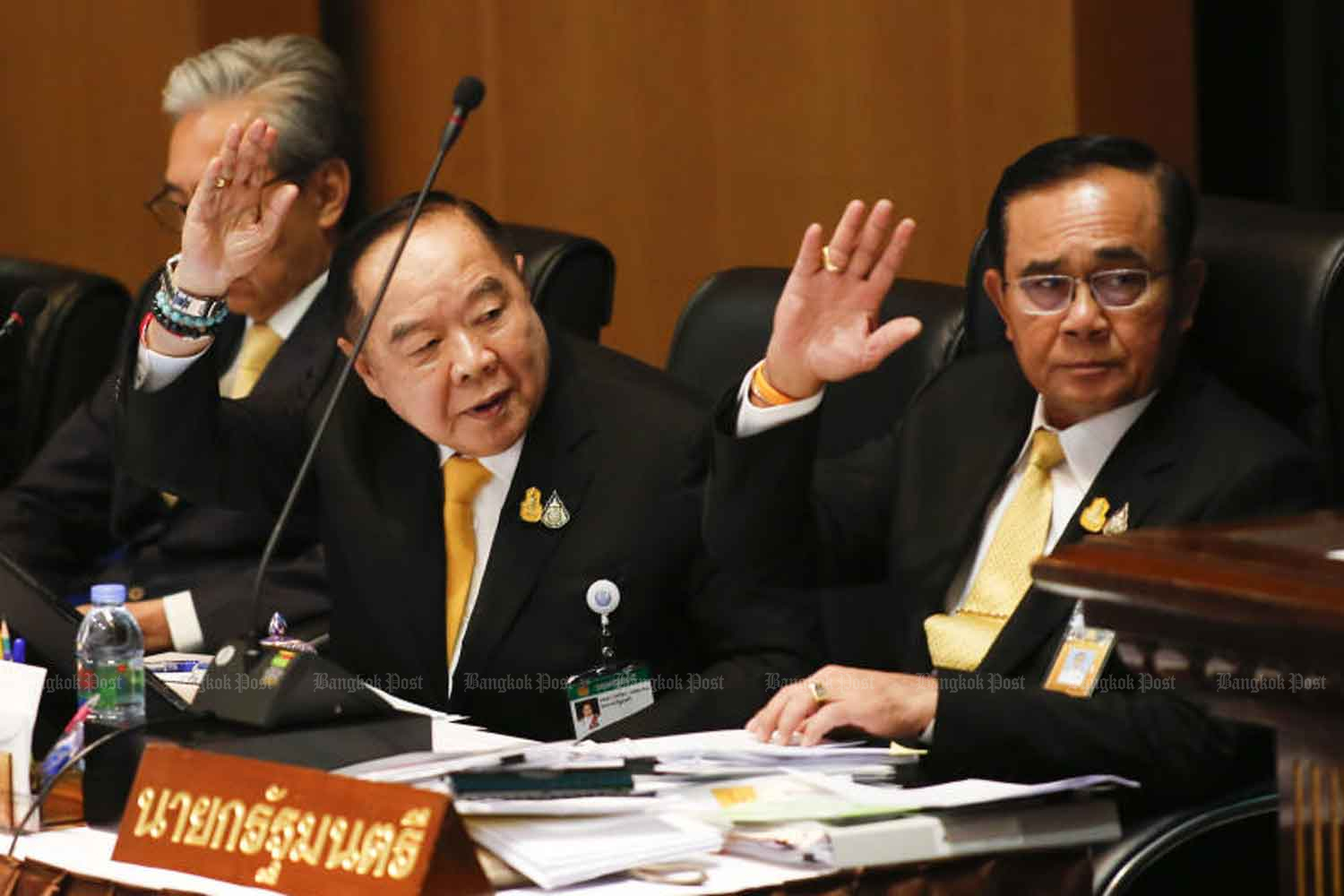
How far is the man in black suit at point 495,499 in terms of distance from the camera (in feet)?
8.50

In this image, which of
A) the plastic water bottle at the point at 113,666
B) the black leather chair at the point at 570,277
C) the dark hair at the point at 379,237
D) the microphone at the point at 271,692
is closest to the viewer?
the microphone at the point at 271,692

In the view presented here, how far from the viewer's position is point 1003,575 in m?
2.50

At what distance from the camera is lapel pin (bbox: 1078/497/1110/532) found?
239 cm

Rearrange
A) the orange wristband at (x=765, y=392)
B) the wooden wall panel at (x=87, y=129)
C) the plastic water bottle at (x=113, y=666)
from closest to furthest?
the plastic water bottle at (x=113, y=666), the orange wristband at (x=765, y=392), the wooden wall panel at (x=87, y=129)

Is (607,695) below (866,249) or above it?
below

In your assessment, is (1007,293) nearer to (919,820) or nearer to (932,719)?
(932,719)

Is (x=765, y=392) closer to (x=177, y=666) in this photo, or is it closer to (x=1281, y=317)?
(x=1281, y=317)

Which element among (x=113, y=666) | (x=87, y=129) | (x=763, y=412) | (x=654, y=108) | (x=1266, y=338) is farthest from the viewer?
(x=87, y=129)

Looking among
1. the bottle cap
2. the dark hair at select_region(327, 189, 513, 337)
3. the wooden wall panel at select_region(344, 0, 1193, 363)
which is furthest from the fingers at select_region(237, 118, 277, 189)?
the wooden wall panel at select_region(344, 0, 1193, 363)

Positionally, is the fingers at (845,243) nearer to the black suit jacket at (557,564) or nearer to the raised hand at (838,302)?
the raised hand at (838,302)

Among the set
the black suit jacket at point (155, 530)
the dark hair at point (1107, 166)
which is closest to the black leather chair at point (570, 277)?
the black suit jacket at point (155, 530)

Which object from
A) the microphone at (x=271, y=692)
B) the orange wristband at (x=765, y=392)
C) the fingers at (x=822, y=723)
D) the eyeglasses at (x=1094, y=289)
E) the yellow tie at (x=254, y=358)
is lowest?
the fingers at (x=822, y=723)

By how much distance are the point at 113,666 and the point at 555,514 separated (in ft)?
2.14

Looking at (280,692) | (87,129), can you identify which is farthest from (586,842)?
(87,129)
